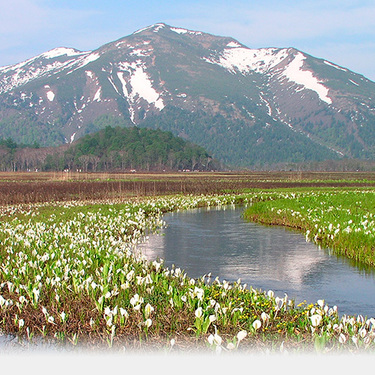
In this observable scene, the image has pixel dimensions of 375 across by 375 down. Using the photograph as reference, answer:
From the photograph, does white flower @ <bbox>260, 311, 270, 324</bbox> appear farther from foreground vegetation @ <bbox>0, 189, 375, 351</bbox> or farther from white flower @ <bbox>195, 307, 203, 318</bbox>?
white flower @ <bbox>195, 307, 203, 318</bbox>

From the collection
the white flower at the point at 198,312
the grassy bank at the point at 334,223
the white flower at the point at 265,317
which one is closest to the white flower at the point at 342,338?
the white flower at the point at 265,317

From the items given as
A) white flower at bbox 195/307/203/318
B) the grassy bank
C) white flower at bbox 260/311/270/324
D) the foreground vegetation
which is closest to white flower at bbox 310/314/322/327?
the foreground vegetation

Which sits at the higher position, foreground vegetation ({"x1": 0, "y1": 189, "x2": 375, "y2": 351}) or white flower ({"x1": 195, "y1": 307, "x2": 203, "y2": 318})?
white flower ({"x1": 195, "y1": 307, "x2": 203, "y2": 318})

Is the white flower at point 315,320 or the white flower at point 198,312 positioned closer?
the white flower at point 315,320

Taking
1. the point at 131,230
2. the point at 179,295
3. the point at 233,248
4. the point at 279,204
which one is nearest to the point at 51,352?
the point at 179,295

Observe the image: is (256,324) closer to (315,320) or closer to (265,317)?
(265,317)

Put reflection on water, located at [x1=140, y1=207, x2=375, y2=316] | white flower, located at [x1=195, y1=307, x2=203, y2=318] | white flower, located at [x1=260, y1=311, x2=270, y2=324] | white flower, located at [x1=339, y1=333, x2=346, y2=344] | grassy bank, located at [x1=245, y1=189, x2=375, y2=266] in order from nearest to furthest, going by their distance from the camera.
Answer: white flower, located at [x1=339, y1=333, x2=346, y2=344] < white flower, located at [x1=195, y1=307, x2=203, y2=318] < white flower, located at [x1=260, y1=311, x2=270, y2=324] < reflection on water, located at [x1=140, y1=207, x2=375, y2=316] < grassy bank, located at [x1=245, y1=189, x2=375, y2=266]

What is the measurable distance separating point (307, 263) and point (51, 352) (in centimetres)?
1135

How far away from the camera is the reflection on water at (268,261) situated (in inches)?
575

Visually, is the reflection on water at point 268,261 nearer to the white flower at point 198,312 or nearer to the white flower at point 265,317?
the white flower at point 265,317

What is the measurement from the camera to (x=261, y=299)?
1169 cm

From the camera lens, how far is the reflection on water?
48.0 ft

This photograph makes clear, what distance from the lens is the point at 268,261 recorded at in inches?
763

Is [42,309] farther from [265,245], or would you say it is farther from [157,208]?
[157,208]
